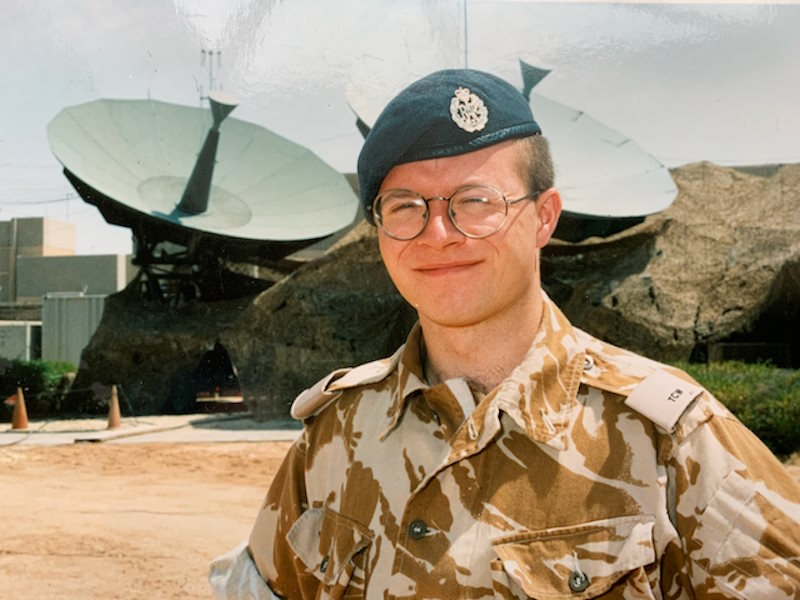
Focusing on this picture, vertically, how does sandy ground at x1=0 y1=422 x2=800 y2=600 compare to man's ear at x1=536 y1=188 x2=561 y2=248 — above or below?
below

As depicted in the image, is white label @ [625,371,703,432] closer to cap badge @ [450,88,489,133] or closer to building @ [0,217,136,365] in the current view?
cap badge @ [450,88,489,133]

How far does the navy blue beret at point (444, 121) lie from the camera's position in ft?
4.57

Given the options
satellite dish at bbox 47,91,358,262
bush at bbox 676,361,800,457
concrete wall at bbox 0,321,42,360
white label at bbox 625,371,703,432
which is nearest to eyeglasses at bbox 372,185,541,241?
white label at bbox 625,371,703,432

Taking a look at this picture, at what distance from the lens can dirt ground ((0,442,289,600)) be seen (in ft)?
17.9

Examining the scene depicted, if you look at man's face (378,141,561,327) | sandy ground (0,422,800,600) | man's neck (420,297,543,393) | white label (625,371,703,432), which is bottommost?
sandy ground (0,422,800,600)

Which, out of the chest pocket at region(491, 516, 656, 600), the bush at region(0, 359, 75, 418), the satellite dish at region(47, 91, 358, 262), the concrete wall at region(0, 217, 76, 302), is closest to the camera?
the chest pocket at region(491, 516, 656, 600)

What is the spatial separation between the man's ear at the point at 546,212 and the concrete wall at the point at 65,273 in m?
26.1

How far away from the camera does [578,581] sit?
1288 mm

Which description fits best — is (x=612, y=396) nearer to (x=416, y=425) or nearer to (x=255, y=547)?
(x=416, y=425)

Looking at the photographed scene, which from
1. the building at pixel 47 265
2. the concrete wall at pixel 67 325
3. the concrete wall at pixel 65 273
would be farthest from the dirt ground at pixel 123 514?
the concrete wall at pixel 65 273

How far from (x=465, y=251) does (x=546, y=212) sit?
21 cm

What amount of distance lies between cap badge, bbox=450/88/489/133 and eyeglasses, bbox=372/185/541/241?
0.11m

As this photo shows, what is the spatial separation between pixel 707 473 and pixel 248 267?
801 inches

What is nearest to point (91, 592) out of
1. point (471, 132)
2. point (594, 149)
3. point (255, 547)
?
point (255, 547)
